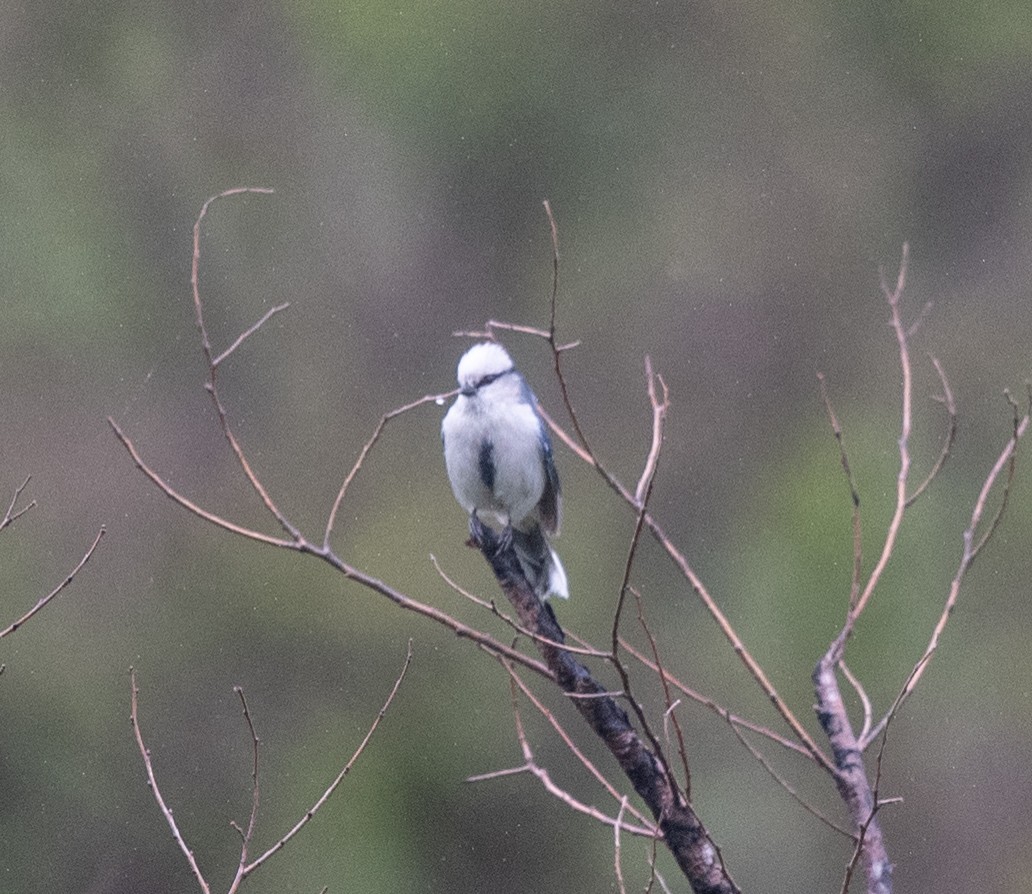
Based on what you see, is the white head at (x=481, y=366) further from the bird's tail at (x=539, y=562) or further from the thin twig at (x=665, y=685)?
the thin twig at (x=665, y=685)

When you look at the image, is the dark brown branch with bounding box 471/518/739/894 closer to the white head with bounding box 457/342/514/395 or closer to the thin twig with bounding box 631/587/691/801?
the thin twig with bounding box 631/587/691/801

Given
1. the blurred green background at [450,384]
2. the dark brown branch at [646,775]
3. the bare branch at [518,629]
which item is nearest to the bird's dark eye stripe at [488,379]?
the dark brown branch at [646,775]

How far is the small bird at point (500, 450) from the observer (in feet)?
7.82

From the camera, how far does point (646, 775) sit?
5.32 ft

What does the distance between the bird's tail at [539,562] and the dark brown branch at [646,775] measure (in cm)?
57

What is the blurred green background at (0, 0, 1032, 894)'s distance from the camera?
484cm

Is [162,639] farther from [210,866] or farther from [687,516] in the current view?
[687,516]

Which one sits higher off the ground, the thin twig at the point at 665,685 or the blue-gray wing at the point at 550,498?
the thin twig at the point at 665,685

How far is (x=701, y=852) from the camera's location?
155 centimetres

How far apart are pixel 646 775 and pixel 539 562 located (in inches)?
34.9

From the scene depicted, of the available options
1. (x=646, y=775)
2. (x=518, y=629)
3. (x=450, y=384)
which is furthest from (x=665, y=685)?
(x=450, y=384)

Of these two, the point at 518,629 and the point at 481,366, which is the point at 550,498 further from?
the point at 518,629

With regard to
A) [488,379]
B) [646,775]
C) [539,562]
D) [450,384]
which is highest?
[488,379]

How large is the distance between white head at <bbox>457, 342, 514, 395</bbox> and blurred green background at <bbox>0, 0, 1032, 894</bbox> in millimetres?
2309
